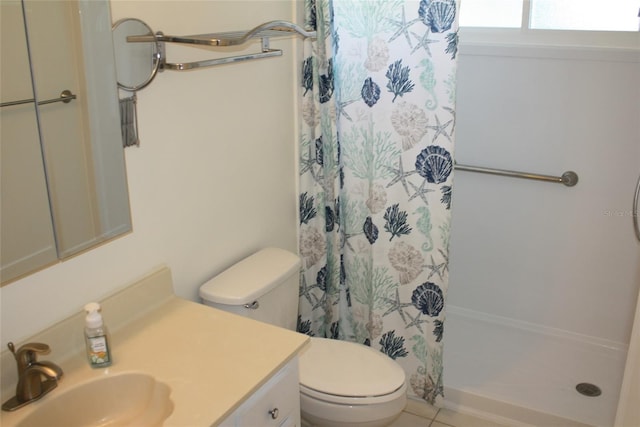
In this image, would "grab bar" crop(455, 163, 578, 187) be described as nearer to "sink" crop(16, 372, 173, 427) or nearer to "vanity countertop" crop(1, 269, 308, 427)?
"vanity countertop" crop(1, 269, 308, 427)

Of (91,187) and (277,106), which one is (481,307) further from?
(91,187)

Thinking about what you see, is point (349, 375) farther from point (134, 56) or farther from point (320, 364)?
point (134, 56)

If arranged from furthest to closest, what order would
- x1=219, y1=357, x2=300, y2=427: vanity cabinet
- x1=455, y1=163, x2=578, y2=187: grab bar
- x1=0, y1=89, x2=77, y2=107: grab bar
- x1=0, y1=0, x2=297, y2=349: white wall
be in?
1. x1=455, y1=163, x2=578, y2=187: grab bar
2. x1=0, y1=0, x2=297, y2=349: white wall
3. x1=219, y1=357, x2=300, y2=427: vanity cabinet
4. x1=0, y1=89, x2=77, y2=107: grab bar

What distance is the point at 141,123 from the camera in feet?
6.04

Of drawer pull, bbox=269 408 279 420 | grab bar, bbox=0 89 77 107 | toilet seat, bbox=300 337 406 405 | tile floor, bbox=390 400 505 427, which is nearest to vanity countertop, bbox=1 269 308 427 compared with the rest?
drawer pull, bbox=269 408 279 420

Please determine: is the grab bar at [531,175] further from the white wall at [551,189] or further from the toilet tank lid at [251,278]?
the toilet tank lid at [251,278]

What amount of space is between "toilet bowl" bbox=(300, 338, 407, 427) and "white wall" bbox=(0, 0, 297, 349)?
1.56 feet

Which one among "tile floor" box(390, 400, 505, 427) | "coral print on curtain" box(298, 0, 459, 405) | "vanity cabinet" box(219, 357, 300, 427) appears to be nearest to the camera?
"vanity cabinet" box(219, 357, 300, 427)

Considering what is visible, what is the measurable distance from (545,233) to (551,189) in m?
0.21

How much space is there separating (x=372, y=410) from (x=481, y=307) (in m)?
1.36

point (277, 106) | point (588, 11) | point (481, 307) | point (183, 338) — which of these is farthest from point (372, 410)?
point (588, 11)

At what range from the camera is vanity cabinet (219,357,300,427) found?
164cm

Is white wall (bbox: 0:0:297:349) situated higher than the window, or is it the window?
the window

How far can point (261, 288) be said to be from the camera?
2.19 meters
